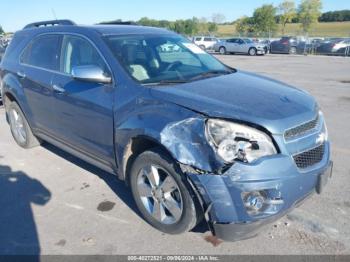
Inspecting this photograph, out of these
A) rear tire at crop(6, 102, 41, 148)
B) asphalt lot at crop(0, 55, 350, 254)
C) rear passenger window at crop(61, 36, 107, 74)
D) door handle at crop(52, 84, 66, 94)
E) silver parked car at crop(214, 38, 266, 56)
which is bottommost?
silver parked car at crop(214, 38, 266, 56)

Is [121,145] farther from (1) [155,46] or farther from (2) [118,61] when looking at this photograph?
(1) [155,46]

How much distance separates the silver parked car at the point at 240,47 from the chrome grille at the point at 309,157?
28.7 m

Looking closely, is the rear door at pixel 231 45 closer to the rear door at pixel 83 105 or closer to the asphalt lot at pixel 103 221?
the asphalt lot at pixel 103 221

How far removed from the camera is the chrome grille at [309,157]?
2.75 metres

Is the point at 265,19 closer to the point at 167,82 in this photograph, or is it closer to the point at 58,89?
the point at 58,89

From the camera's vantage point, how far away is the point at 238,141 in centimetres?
263

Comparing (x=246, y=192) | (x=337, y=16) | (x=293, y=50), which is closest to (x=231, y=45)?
(x=293, y=50)

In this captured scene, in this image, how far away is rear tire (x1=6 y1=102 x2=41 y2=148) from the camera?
17.8 ft

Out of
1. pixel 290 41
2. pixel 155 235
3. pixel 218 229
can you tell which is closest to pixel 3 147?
pixel 155 235

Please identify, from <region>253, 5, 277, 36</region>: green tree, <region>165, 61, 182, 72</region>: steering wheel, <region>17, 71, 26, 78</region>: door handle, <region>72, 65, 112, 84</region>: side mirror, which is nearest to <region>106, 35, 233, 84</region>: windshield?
<region>165, 61, 182, 72</region>: steering wheel

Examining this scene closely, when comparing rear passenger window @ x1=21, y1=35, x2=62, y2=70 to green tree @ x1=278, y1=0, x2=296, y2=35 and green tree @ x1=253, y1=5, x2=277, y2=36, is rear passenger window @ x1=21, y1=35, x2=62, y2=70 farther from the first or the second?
green tree @ x1=278, y1=0, x2=296, y2=35

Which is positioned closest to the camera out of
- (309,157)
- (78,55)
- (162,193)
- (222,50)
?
(309,157)

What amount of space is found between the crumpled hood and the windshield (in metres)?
0.31

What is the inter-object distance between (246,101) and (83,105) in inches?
69.8
